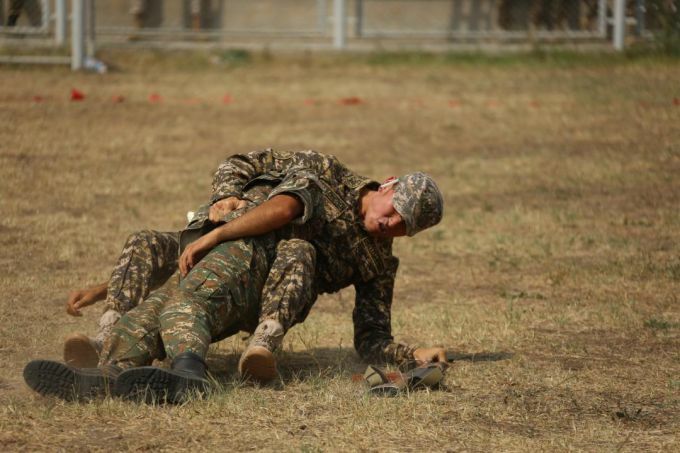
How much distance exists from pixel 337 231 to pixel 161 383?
132 cm

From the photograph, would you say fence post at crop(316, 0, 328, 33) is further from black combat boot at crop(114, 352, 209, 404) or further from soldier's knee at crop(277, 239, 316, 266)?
black combat boot at crop(114, 352, 209, 404)

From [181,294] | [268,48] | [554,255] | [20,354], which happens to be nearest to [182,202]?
[554,255]

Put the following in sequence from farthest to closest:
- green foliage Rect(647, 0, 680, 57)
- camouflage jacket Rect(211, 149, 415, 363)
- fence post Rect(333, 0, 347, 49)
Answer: fence post Rect(333, 0, 347, 49) < green foliage Rect(647, 0, 680, 57) < camouflage jacket Rect(211, 149, 415, 363)

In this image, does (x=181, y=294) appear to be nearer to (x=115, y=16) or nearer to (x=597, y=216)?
(x=597, y=216)

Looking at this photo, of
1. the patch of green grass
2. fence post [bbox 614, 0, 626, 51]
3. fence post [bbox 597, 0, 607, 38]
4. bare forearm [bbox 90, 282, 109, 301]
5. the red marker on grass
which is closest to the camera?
bare forearm [bbox 90, 282, 109, 301]

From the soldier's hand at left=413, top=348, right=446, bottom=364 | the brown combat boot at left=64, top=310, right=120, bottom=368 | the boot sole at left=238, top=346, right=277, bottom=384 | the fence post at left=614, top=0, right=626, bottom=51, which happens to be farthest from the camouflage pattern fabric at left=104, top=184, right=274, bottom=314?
the fence post at left=614, top=0, right=626, bottom=51

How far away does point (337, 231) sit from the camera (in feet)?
18.8

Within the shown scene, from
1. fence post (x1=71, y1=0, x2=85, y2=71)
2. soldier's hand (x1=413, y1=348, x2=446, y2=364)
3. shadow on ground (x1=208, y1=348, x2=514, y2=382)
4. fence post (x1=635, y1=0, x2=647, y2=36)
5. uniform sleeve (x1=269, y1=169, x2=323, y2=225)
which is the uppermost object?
fence post (x1=635, y1=0, x2=647, y2=36)

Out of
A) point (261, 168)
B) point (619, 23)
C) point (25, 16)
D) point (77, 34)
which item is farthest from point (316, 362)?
Answer: point (619, 23)

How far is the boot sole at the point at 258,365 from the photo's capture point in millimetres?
5219

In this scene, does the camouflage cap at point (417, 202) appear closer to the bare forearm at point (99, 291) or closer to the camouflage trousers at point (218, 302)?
the camouflage trousers at point (218, 302)

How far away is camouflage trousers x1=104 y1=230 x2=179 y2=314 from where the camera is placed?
220 inches

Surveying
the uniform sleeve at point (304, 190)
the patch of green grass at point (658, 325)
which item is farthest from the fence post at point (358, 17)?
the uniform sleeve at point (304, 190)

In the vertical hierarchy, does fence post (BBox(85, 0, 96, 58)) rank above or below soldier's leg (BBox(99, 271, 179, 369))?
above
